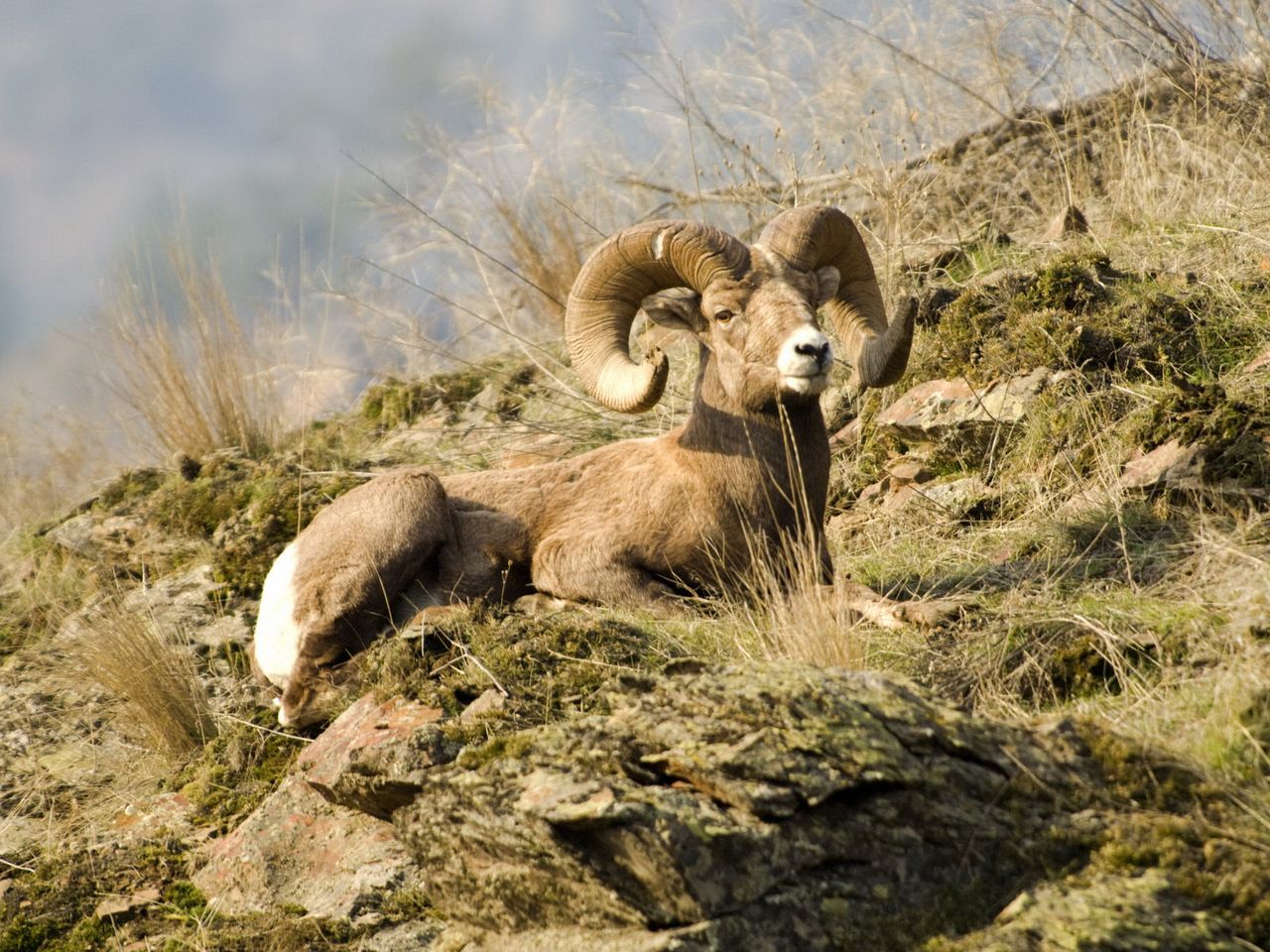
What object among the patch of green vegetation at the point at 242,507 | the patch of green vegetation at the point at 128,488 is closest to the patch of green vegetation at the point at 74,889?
the patch of green vegetation at the point at 242,507

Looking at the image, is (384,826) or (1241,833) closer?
(1241,833)

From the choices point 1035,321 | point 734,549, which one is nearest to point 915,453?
point 1035,321

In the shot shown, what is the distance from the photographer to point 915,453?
8461 millimetres

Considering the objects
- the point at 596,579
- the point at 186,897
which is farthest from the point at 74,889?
the point at 596,579

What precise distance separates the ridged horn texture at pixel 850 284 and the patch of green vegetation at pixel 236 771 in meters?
3.56

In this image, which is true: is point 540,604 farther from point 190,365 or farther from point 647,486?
point 190,365

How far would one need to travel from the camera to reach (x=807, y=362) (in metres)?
6.11

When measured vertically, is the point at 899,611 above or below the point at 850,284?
below

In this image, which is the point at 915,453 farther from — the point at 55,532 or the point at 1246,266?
the point at 55,532

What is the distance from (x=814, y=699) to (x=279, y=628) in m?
4.02

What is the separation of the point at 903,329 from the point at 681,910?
11.8 ft

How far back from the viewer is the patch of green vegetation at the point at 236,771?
629 cm

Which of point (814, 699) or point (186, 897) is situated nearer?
point (814, 699)

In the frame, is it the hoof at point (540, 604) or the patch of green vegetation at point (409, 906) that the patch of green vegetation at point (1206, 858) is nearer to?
the patch of green vegetation at point (409, 906)
